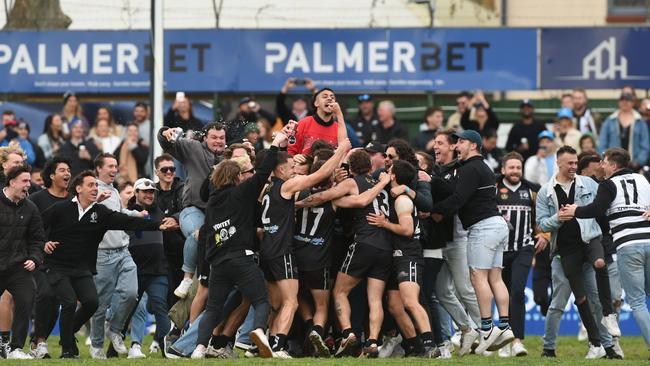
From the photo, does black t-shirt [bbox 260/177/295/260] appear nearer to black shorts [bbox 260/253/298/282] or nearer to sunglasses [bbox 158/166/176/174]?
black shorts [bbox 260/253/298/282]

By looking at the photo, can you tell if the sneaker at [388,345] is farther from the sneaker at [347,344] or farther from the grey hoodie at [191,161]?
the grey hoodie at [191,161]

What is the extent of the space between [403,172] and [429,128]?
634cm

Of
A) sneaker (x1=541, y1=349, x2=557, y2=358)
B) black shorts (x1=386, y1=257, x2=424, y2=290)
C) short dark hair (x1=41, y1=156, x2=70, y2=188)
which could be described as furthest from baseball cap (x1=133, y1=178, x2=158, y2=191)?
sneaker (x1=541, y1=349, x2=557, y2=358)

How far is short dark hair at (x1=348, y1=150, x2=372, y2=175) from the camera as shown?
15664 millimetres

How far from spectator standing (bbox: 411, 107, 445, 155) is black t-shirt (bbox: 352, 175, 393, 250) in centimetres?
609

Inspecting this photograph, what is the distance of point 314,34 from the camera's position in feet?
76.7

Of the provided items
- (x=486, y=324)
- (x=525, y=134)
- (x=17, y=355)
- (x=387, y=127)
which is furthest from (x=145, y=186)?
(x=525, y=134)

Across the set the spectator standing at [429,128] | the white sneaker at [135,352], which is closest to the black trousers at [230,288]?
the white sneaker at [135,352]

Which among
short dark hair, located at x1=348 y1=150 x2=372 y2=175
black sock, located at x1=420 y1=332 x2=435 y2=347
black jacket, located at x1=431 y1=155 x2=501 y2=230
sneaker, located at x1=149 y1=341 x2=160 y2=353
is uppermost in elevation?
short dark hair, located at x1=348 y1=150 x2=372 y2=175

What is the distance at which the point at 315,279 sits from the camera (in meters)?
15.6

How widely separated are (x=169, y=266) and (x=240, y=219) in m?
2.77

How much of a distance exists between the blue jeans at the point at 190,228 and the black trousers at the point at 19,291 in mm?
1629

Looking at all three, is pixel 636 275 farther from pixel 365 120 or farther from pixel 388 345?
pixel 365 120

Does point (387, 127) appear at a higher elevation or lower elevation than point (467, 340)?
higher
